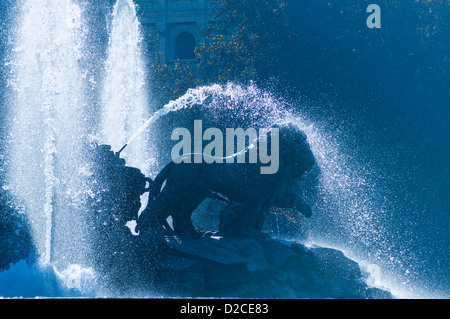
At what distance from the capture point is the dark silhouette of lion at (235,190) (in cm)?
877

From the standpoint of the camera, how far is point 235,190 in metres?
8.81

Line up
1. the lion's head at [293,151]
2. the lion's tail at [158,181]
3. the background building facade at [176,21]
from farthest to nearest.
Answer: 1. the background building facade at [176,21]
2. the lion's tail at [158,181]
3. the lion's head at [293,151]

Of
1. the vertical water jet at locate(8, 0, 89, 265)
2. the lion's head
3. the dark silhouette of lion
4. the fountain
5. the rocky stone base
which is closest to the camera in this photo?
the rocky stone base

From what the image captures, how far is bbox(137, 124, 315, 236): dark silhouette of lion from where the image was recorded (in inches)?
345

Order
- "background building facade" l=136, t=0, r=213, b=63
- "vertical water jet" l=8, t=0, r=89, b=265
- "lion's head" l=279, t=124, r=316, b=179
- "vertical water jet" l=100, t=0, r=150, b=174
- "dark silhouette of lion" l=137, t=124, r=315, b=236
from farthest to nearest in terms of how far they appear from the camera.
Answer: "background building facade" l=136, t=0, r=213, b=63 < "vertical water jet" l=100, t=0, r=150, b=174 < "vertical water jet" l=8, t=0, r=89, b=265 < "lion's head" l=279, t=124, r=316, b=179 < "dark silhouette of lion" l=137, t=124, r=315, b=236

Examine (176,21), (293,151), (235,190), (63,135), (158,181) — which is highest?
(176,21)

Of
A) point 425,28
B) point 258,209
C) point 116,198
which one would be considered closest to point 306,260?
point 258,209

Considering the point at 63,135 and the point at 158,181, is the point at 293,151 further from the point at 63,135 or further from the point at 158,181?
the point at 63,135

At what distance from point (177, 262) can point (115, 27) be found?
15086 mm
